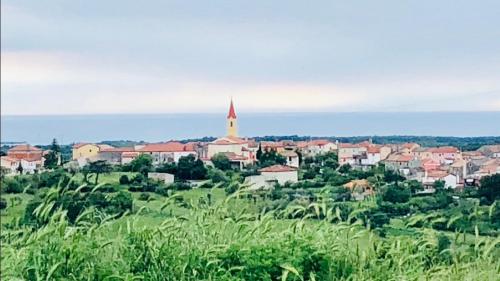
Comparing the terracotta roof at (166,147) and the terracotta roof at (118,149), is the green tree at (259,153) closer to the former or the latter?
the terracotta roof at (166,147)

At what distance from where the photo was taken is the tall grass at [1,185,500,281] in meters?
2.23

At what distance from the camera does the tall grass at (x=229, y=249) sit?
2.23m

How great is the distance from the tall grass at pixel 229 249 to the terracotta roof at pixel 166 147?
0.19 m

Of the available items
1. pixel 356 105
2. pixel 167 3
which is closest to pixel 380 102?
pixel 356 105

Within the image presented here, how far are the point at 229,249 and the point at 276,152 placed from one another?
47 cm

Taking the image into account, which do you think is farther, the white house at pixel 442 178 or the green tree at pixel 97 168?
the green tree at pixel 97 168

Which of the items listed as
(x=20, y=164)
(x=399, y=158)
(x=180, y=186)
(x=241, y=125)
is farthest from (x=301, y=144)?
(x=20, y=164)

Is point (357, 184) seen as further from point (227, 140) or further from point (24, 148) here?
point (24, 148)

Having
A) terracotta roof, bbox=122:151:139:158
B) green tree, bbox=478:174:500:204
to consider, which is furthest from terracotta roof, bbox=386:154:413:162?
terracotta roof, bbox=122:151:139:158

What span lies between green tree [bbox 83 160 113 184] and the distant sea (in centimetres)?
9

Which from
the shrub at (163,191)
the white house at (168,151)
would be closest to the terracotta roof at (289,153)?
the white house at (168,151)

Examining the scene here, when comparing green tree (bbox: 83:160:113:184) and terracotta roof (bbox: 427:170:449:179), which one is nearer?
terracotta roof (bbox: 427:170:449:179)

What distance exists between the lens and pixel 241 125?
257 cm

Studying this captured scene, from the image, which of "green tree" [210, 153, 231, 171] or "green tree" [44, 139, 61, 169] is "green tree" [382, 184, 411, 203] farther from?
"green tree" [44, 139, 61, 169]
